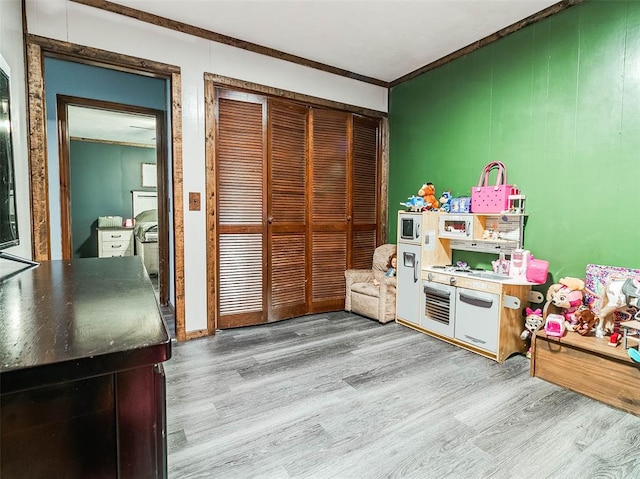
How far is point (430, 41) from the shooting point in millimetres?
3113

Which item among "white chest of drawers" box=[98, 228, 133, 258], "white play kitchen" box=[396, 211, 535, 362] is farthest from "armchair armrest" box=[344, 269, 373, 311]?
"white chest of drawers" box=[98, 228, 133, 258]

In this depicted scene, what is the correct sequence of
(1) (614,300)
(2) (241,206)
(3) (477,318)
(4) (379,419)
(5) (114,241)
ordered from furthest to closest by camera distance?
(5) (114,241) < (2) (241,206) < (3) (477,318) < (1) (614,300) < (4) (379,419)

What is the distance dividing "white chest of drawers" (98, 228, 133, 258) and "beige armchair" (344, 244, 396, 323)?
453 cm

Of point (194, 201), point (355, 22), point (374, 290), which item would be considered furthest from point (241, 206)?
point (355, 22)

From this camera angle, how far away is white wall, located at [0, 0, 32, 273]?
1.94 m

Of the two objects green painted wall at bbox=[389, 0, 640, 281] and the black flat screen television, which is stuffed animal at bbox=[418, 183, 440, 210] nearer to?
green painted wall at bbox=[389, 0, 640, 281]

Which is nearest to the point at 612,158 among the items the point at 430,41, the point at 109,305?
the point at 430,41

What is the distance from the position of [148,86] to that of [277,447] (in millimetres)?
3836

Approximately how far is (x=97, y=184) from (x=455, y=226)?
20.7 feet

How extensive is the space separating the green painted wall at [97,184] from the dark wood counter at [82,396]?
6.57 metres

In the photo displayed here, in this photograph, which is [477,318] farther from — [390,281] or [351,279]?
[351,279]

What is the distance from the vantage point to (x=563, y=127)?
258cm

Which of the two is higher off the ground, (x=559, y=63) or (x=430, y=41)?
(x=430, y=41)

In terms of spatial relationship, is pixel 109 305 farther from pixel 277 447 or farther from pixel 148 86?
pixel 148 86
